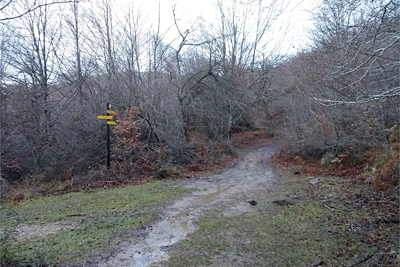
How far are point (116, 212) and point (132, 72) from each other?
794 cm

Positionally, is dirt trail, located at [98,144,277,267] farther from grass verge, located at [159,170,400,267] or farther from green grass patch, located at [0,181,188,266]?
green grass patch, located at [0,181,188,266]

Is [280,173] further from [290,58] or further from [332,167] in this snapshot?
[290,58]

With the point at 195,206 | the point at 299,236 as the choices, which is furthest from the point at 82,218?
the point at 299,236

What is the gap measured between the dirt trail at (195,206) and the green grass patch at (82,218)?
0.38 m

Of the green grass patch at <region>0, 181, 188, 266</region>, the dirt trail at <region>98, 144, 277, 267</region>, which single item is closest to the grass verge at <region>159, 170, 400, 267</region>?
the dirt trail at <region>98, 144, 277, 267</region>

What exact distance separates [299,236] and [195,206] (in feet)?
8.61

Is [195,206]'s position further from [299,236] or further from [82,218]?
[299,236]

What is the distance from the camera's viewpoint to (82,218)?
20.7ft

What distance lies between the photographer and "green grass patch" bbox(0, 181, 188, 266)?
4332 mm

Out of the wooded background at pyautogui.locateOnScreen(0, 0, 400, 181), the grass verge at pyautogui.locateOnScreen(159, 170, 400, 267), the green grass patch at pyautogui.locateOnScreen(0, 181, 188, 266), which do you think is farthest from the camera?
the wooded background at pyautogui.locateOnScreen(0, 0, 400, 181)

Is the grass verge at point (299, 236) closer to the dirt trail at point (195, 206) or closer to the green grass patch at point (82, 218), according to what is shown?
the dirt trail at point (195, 206)

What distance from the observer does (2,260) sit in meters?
3.43

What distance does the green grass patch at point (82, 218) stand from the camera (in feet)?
14.2

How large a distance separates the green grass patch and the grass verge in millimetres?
1374
